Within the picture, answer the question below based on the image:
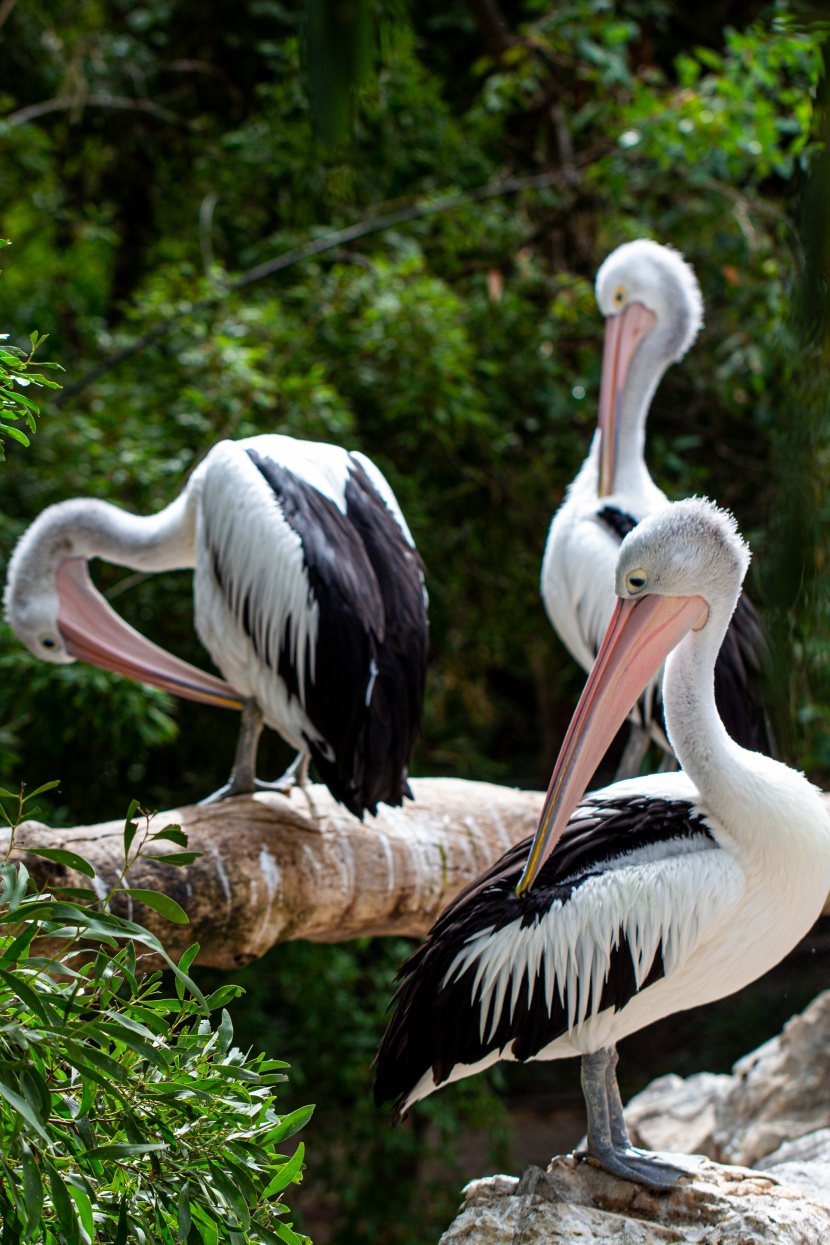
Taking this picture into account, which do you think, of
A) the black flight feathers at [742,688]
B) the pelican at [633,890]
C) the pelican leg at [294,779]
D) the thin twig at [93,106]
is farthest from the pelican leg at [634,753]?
the thin twig at [93,106]

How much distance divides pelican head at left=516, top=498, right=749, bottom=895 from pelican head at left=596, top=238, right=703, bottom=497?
1547mm

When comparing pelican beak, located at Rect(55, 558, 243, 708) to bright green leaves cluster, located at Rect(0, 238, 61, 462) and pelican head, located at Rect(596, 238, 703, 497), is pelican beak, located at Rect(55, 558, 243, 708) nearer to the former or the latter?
pelican head, located at Rect(596, 238, 703, 497)

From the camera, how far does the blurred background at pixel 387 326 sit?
14.9 ft

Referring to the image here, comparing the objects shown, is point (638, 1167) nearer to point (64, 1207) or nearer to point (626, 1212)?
point (626, 1212)

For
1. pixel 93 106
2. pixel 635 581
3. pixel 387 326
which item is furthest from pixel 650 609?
pixel 93 106

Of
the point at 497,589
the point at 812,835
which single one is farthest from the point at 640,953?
the point at 497,589

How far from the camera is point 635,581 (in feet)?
7.47

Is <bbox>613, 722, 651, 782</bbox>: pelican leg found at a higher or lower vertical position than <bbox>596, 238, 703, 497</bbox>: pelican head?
lower

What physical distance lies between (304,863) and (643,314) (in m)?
1.96

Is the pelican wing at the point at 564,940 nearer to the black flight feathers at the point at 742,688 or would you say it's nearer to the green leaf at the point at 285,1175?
the green leaf at the point at 285,1175

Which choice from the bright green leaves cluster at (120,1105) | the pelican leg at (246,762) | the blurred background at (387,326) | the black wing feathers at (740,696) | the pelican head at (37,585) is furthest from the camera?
the blurred background at (387,326)

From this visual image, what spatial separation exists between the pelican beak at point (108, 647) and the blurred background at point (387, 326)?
0.28 metres

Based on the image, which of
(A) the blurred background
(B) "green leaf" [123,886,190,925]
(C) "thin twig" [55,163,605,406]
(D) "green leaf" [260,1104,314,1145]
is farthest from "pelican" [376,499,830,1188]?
(C) "thin twig" [55,163,605,406]

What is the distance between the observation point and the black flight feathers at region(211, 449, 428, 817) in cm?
300
